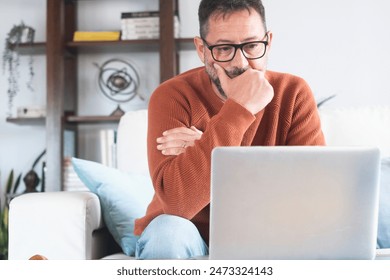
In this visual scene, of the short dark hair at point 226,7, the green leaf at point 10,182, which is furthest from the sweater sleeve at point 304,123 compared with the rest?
the green leaf at point 10,182

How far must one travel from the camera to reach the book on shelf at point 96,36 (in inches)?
124

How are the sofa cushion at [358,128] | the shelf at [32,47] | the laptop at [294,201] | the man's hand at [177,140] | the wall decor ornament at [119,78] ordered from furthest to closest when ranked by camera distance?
1. the wall decor ornament at [119,78]
2. the shelf at [32,47]
3. the sofa cushion at [358,128]
4. the man's hand at [177,140]
5. the laptop at [294,201]

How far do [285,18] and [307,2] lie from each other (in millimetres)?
136

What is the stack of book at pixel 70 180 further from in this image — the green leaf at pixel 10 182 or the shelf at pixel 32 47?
the shelf at pixel 32 47

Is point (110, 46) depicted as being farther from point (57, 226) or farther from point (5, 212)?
point (57, 226)

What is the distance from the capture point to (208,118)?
157 centimetres

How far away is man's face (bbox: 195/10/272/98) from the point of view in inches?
59.5

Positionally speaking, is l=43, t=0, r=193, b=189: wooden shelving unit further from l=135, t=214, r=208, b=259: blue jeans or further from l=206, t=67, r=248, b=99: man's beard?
l=135, t=214, r=208, b=259: blue jeans

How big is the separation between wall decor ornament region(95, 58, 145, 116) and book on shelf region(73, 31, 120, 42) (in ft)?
0.62

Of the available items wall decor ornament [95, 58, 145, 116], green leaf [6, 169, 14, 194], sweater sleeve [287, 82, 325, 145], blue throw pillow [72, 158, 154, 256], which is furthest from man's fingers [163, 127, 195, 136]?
green leaf [6, 169, 14, 194]

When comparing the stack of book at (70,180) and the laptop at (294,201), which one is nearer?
the laptop at (294,201)

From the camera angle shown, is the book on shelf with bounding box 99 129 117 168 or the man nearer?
the man

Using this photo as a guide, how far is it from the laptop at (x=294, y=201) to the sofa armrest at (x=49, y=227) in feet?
2.45
